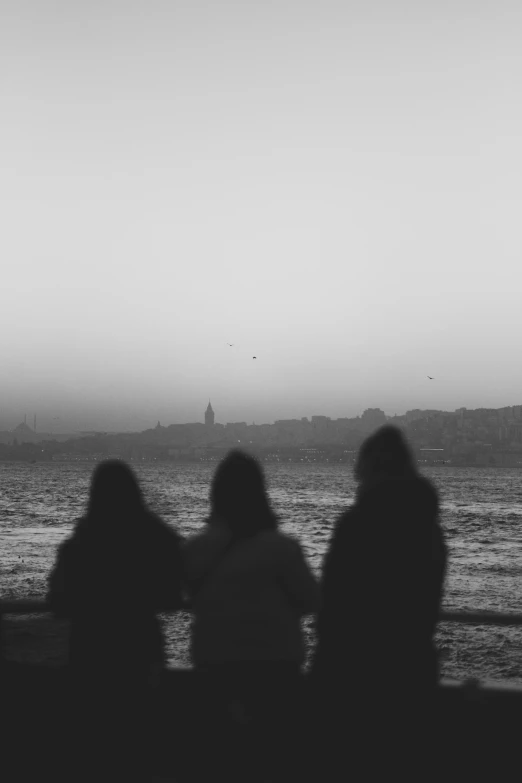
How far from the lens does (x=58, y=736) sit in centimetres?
380

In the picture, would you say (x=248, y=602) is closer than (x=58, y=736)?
Yes

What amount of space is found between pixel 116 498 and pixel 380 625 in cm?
121

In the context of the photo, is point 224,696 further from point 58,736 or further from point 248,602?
point 58,736

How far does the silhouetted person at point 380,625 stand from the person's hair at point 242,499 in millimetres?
358

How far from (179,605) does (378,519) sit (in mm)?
1074

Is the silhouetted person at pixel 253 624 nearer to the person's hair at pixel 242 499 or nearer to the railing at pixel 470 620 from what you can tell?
the person's hair at pixel 242 499

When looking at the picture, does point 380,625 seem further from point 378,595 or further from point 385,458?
point 385,458

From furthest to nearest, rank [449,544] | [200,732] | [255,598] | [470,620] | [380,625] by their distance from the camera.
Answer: [449,544]
[470,620]
[200,732]
[255,598]
[380,625]

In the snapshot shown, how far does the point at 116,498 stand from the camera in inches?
129

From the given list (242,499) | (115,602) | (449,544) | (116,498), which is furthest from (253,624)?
(449,544)

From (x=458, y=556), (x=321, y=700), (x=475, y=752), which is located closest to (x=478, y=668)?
(x=475, y=752)

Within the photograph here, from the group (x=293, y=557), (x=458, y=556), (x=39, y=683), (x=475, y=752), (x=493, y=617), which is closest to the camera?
(x=293, y=557)

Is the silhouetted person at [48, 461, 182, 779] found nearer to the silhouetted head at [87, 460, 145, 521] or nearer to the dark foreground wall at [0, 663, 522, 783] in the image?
the silhouetted head at [87, 460, 145, 521]

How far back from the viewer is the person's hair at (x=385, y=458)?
318 centimetres
